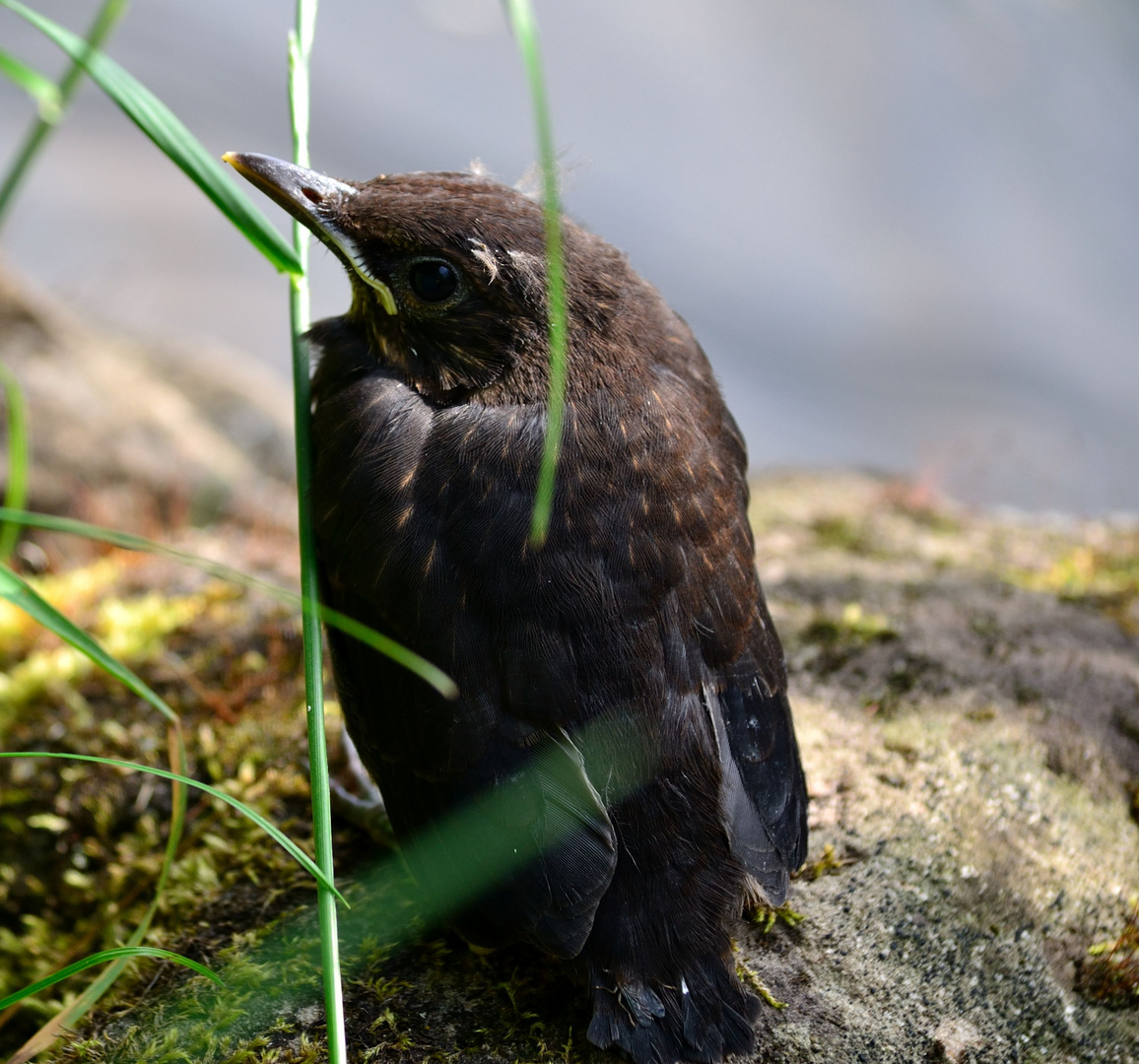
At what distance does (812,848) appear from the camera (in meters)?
2.18

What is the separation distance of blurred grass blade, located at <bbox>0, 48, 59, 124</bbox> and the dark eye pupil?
3.20 ft

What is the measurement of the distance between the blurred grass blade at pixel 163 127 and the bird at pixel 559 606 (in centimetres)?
57

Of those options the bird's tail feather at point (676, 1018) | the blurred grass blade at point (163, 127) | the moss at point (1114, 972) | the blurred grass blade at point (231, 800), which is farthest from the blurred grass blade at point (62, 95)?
the moss at point (1114, 972)

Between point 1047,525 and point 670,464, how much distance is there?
3403 mm

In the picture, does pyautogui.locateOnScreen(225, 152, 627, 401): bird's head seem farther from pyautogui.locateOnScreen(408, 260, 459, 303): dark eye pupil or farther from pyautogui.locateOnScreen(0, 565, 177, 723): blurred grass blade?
pyautogui.locateOnScreen(0, 565, 177, 723): blurred grass blade

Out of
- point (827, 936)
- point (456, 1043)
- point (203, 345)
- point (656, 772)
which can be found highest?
point (203, 345)

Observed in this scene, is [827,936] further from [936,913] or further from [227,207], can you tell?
[227,207]

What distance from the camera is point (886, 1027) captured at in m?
1.84

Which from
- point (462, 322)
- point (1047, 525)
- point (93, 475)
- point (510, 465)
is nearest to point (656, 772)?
point (510, 465)

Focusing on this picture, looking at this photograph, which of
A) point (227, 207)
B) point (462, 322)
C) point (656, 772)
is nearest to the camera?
point (227, 207)

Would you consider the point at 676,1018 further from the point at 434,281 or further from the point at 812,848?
the point at 434,281

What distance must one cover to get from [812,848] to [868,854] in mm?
120

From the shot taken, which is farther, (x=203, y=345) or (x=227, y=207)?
(x=203, y=345)

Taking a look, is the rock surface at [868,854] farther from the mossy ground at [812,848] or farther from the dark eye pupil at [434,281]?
the dark eye pupil at [434,281]
